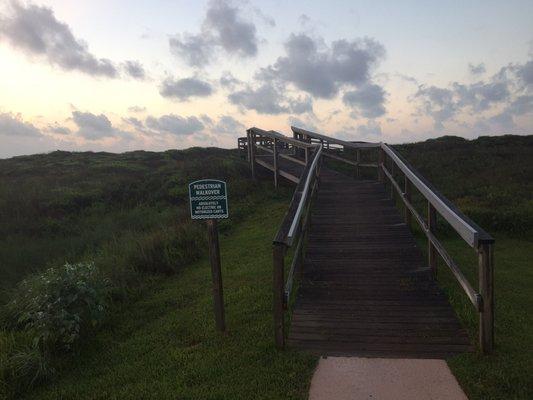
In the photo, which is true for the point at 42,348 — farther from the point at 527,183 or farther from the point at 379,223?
the point at 527,183

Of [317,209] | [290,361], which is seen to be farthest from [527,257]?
[290,361]

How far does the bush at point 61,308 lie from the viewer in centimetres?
480

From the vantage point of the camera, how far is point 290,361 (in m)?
4.16

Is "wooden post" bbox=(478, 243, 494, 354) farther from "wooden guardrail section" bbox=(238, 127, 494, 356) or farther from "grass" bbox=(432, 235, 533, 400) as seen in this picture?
"grass" bbox=(432, 235, 533, 400)

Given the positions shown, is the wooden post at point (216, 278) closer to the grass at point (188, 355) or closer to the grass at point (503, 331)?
the grass at point (188, 355)

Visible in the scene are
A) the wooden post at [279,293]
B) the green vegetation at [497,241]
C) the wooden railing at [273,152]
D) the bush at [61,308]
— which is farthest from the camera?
the wooden railing at [273,152]

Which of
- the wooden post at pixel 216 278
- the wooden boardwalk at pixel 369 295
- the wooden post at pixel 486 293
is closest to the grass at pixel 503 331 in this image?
the wooden post at pixel 486 293

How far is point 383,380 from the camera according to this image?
3.79 meters

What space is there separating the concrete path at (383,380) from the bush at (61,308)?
2762mm

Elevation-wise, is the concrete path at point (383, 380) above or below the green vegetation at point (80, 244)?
below

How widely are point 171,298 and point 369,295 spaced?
9.42 ft

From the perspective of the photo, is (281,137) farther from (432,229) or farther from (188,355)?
(188,355)

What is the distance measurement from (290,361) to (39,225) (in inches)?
424

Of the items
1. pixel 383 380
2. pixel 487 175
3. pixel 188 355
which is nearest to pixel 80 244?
pixel 188 355
